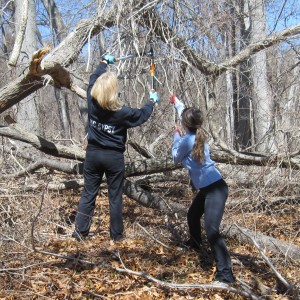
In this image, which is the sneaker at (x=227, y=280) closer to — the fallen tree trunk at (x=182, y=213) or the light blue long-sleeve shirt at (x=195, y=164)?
the fallen tree trunk at (x=182, y=213)

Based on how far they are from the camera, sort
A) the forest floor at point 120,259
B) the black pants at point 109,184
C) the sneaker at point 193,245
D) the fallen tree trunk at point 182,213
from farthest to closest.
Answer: the black pants at point 109,184 → the sneaker at point 193,245 → the fallen tree trunk at point 182,213 → the forest floor at point 120,259

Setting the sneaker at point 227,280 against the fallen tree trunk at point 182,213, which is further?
the fallen tree trunk at point 182,213

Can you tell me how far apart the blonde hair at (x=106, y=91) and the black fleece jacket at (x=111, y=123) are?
8 cm

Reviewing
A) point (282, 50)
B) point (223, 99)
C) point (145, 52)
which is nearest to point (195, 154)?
point (145, 52)

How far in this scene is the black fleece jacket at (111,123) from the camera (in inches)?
161

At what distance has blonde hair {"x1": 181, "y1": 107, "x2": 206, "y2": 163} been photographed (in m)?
3.50

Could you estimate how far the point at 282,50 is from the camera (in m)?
6.13

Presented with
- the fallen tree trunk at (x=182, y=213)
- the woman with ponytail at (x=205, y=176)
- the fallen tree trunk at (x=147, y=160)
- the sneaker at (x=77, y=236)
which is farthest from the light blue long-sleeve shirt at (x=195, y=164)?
the fallen tree trunk at (x=147, y=160)

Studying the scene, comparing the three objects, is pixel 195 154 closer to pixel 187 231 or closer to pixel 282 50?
pixel 187 231

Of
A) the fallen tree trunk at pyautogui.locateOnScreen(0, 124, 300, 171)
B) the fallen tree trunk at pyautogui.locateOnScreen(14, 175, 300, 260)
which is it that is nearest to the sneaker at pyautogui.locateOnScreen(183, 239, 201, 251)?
the fallen tree trunk at pyautogui.locateOnScreen(14, 175, 300, 260)

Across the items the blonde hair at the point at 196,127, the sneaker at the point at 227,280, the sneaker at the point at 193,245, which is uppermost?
the blonde hair at the point at 196,127

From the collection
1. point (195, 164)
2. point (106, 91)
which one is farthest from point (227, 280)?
point (106, 91)

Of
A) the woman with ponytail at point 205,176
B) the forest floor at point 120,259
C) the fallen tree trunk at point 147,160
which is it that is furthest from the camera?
the fallen tree trunk at point 147,160

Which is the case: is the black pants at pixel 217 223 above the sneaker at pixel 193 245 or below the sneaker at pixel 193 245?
above
